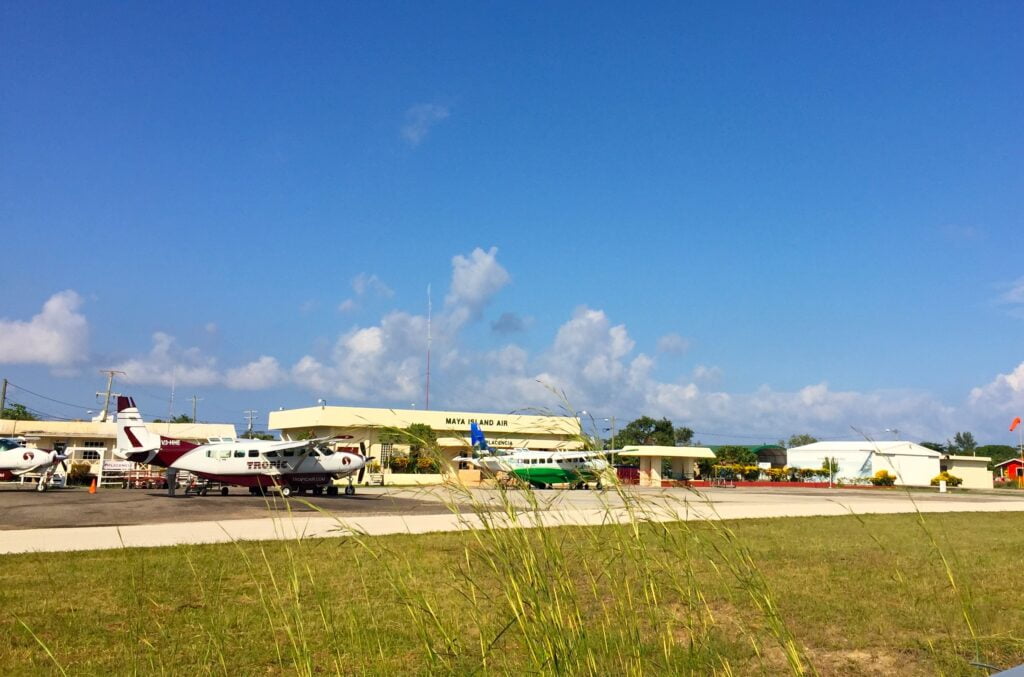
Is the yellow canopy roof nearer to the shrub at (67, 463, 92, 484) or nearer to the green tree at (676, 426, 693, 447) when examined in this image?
the shrub at (67, 463, 92, 484)

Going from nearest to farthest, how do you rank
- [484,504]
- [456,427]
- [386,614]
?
[484,504], [386,614], [456,427]

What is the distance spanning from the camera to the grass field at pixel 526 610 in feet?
9.88

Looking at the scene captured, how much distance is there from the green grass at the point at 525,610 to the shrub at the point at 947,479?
54.0m

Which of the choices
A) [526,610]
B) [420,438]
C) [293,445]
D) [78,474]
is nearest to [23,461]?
[78,474]

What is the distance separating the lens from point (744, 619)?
25.5ft

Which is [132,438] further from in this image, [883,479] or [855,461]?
[855,461]

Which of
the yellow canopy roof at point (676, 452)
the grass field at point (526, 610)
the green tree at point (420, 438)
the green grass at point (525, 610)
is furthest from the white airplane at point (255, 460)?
the yellow canopy roof at point (676, 452)

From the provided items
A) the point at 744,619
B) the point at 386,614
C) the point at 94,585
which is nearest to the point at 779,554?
the point at 744,619

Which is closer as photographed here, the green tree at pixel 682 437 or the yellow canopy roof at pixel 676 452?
the yellow canopy roof at pixel 676 452

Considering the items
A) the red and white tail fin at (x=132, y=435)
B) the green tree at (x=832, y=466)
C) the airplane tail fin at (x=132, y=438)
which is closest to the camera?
the airplane tail fin at (x=132, y=438)

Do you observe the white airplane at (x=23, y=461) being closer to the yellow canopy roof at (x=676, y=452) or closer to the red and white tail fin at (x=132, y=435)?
the red and white tail fin at (x=132, y=435)

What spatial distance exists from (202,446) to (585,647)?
29140mm

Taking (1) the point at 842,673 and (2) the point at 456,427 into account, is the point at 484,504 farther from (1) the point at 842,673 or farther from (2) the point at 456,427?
(2) the point at 456,427

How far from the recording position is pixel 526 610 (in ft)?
10.4
